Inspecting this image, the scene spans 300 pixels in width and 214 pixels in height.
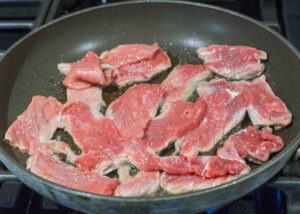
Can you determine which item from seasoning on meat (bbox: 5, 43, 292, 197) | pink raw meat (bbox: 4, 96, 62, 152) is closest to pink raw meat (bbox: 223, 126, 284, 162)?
seasoning on meat (bbox: 5, 43, 292, 197)

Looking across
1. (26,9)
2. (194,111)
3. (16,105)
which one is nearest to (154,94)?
(194,111)

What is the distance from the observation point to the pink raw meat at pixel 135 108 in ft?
4.74

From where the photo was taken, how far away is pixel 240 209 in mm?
1317

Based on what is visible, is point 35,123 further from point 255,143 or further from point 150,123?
point 255,143

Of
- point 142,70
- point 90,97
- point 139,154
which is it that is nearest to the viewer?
point 139,154

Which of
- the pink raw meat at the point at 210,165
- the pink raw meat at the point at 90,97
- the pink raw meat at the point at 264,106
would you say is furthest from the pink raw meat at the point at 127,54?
the pink raw meat at the point at 210,165

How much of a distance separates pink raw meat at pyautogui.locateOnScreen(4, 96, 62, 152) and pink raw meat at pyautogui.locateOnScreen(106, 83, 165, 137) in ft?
0.72

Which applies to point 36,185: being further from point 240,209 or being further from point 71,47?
point 71,47

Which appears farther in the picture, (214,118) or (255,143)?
(214,118)

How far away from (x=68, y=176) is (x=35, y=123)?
323 mm

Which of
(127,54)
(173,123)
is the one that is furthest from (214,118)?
(127,54)

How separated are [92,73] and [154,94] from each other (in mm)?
280

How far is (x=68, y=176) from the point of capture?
49.7 inches

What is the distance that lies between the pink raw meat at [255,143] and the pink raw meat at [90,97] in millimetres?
546
